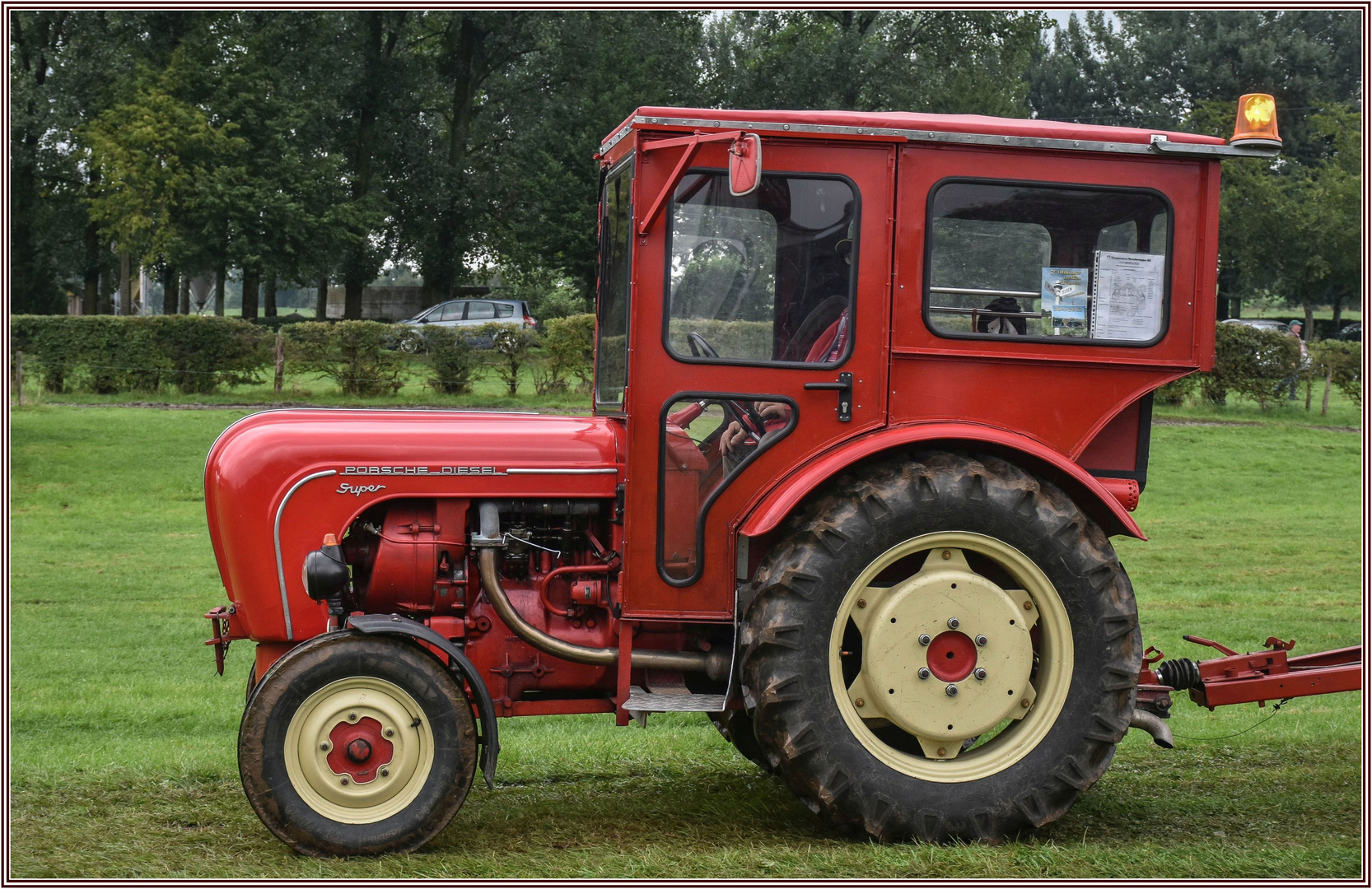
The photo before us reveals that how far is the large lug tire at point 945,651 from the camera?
4309 millimetres

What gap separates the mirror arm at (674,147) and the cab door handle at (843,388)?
756 millimetres

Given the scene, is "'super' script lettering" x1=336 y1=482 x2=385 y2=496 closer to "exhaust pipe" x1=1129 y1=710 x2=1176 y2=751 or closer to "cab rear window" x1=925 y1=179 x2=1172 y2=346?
"cab rear window" x1=925 y1=179 x2=1172 y2=346

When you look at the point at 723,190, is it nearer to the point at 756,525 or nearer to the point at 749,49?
the point at 756,525

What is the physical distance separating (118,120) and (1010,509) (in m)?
26.3

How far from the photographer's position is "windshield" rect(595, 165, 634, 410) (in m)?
4.66

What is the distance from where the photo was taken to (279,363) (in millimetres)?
19422

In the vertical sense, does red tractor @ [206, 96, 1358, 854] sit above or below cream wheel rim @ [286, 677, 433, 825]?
Result: above

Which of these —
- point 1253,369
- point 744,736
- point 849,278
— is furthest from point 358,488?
point 1253,369

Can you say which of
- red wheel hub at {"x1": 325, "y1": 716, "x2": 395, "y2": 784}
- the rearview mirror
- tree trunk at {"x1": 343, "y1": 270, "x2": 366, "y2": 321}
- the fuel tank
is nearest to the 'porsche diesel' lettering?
the fuel tank

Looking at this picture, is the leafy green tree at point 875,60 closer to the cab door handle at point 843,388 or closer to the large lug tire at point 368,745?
the cab door handle at point 843,388

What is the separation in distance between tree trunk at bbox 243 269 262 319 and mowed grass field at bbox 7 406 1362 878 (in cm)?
2176

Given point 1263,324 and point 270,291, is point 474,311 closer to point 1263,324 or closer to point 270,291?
point 270,291

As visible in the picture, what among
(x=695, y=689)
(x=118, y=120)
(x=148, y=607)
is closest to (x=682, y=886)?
(x=695, y=689)

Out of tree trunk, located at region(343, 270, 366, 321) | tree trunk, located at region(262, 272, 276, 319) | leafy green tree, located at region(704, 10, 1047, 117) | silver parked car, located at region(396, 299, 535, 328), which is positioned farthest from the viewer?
tree trunk, located at region(343, 270, 366, 321)
